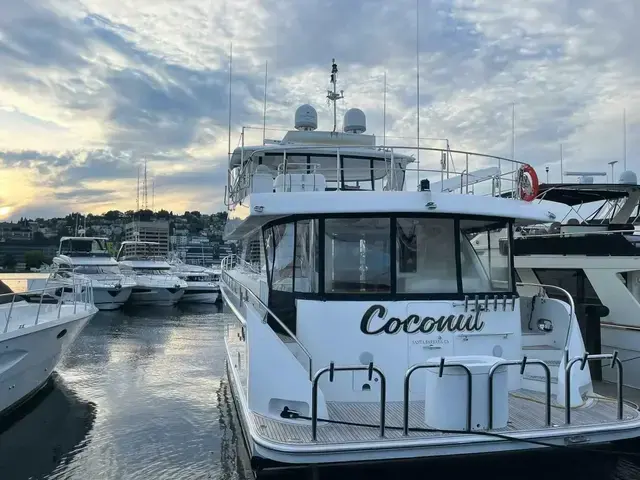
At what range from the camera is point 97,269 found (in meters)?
33.1

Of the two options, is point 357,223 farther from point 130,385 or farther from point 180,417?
point 130,385

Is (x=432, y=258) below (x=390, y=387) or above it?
above

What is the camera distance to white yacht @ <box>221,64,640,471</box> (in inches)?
206

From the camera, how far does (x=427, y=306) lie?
22.1 ft

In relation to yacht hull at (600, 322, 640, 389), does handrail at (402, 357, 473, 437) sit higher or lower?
higher

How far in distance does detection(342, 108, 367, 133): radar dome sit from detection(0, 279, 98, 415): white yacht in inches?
281

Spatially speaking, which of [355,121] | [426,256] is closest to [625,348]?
[426,256]

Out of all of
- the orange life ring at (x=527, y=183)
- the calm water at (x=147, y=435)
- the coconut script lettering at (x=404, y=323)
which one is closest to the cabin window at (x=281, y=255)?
the coconut script lettering at (x=404, y=323)

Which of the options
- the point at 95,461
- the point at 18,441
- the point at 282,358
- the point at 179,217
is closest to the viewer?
the point at 282,358

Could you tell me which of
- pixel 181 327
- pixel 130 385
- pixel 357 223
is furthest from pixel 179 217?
pixel 357 223

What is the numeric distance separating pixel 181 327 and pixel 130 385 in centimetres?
1164

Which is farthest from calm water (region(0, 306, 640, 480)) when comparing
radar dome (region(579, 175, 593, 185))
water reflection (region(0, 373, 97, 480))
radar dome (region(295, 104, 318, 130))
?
radar dome (region(579, 175, 593, 185))

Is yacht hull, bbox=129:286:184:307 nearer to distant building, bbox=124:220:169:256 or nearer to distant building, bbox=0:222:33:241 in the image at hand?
distant building, bbox=124:220:169:256

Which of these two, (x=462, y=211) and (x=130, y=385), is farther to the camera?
(x=130, y=385)
